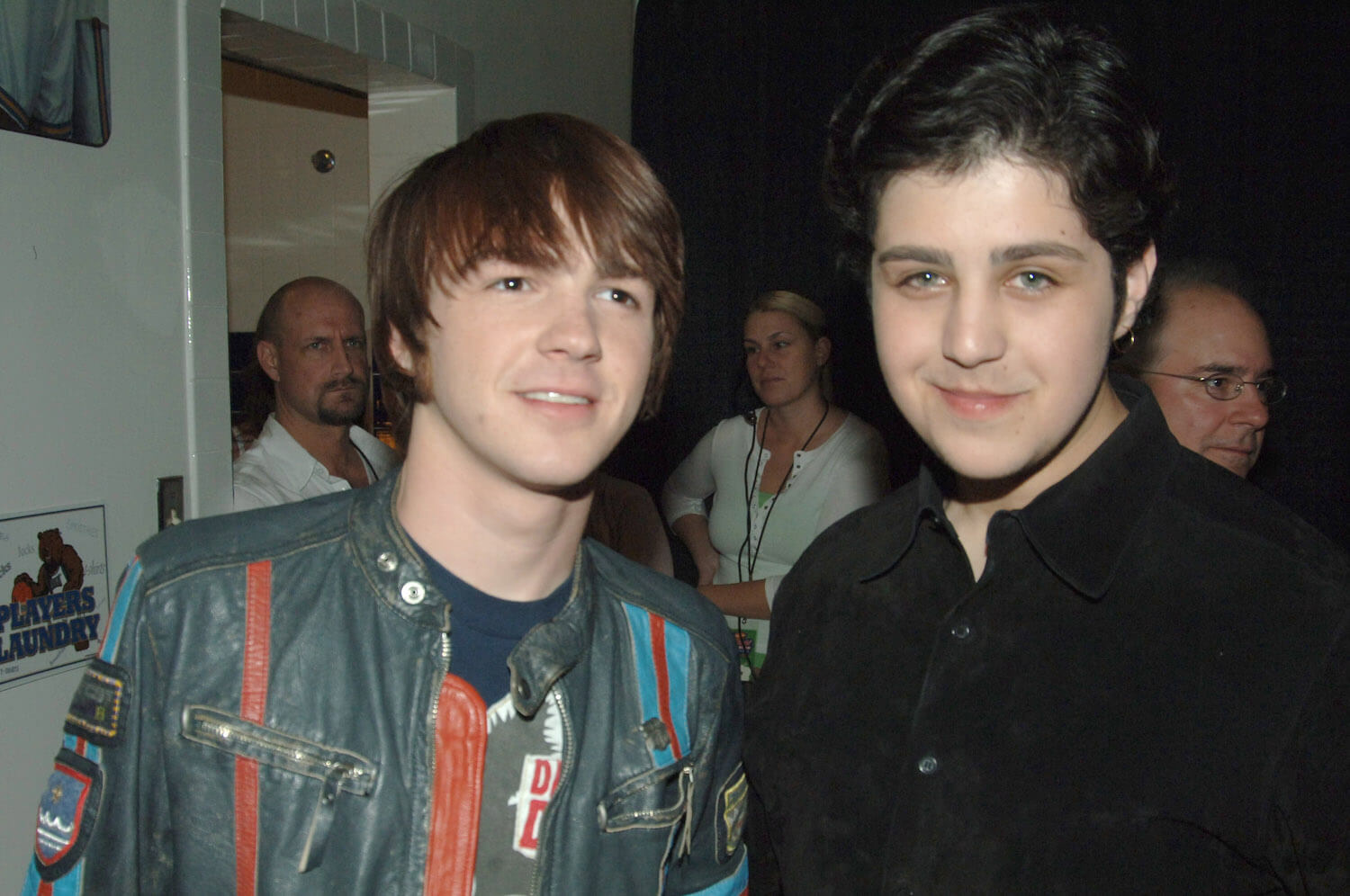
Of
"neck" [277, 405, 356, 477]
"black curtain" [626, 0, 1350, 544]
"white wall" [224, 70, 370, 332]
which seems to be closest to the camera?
"neck" [277, 405, 356, 477]

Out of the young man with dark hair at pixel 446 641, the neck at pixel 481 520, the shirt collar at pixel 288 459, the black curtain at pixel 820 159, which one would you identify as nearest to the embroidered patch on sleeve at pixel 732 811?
the young man with dark hair at pixel 446 641

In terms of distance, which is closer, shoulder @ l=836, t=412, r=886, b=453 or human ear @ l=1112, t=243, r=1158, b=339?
human ear @ l=1112, t=243, r=1158, b=339

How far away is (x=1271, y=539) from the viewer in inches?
41.4

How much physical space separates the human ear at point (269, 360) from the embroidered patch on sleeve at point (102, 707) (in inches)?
79.2

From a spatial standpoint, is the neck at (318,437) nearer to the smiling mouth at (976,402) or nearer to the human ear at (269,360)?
the human ear at (269,360)

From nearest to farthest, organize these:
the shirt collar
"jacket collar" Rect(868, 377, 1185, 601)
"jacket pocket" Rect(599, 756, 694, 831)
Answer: "jacket collar" Rect(868, 377, 1185, 601)
"jacket pocket" Rect(599, 756, 694, 831)
the shirt collar

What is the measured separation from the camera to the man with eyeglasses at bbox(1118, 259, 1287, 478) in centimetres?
189

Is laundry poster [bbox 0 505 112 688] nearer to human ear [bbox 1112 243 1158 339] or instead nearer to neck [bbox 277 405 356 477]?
neck [bbox 277 405 356 477]

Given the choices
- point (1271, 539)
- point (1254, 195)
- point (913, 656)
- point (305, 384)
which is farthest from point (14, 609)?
point (1254, 195)

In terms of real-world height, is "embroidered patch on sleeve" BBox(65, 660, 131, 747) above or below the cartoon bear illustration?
above

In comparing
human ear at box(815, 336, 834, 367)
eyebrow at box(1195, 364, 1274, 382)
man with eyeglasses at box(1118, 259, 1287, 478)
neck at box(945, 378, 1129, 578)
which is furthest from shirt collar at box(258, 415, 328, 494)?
eyebrow at box(1195, 364, 1274, 382)

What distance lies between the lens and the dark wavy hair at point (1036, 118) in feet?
3.49

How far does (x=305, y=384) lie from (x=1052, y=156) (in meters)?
2.39

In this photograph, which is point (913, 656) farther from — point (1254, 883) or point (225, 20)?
point (225, 20)
